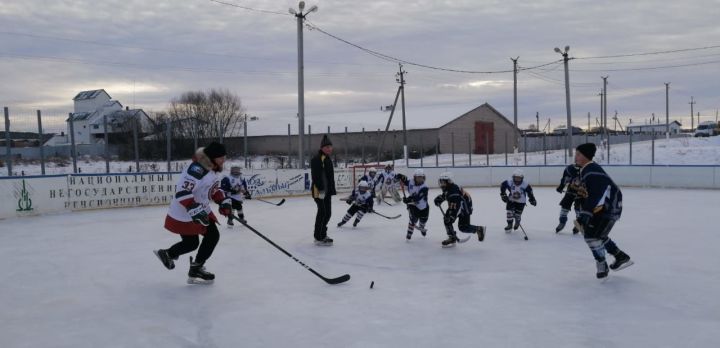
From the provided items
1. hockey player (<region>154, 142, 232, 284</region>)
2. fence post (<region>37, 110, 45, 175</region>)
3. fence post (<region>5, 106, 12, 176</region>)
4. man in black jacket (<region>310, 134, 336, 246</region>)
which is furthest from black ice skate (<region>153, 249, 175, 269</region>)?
fence post (<region>37, 110, 45, 175</region>)

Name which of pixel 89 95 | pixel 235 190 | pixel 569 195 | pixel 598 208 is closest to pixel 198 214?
pixel 598 208

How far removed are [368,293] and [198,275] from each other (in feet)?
5.27

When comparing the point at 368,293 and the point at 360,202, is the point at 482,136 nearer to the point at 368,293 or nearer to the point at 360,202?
the point at 360,202

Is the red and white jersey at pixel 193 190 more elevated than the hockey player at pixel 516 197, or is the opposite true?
the red and white jersey at pixel 193 190

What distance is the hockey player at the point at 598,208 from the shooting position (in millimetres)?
5355

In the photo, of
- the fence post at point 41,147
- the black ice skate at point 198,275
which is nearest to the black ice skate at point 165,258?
the black ice skate at point 198,275

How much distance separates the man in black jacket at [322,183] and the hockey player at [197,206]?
2.33 metres

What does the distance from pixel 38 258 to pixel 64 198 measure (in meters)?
6.10

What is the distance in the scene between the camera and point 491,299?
491 centimetres

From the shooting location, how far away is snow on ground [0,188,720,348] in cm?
396

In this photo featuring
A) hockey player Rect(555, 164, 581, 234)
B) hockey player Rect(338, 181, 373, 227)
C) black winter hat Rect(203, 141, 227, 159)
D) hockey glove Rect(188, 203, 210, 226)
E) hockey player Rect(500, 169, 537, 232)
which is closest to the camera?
hockey glove Rect(188, 203, 210, 226)

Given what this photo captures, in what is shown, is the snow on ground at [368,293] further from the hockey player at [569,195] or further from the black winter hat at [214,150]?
the black winter hat at [214,150]

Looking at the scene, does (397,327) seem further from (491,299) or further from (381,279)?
(381,279)

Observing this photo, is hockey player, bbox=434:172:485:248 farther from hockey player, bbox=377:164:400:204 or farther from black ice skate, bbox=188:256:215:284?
hockey player, bbox=377:164:400:204
